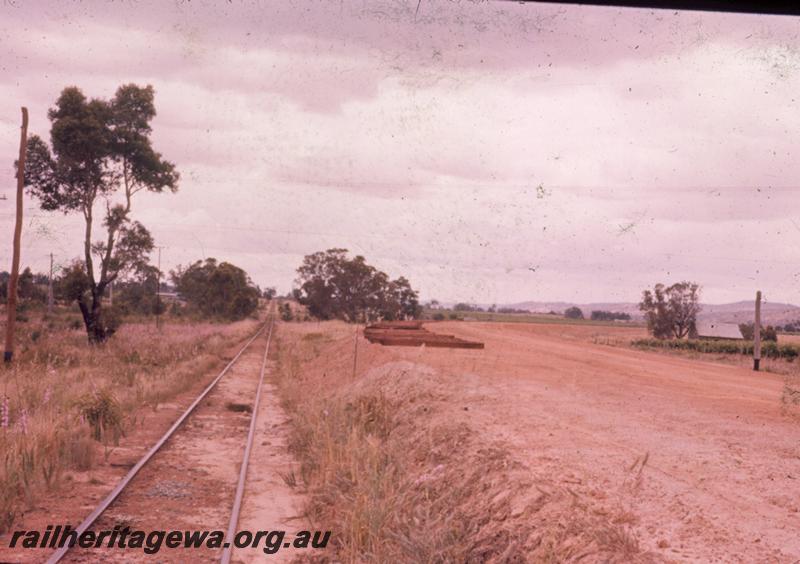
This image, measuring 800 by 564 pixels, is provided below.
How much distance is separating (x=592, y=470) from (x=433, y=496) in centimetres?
180

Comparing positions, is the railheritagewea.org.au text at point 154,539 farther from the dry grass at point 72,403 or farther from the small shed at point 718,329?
the small shed at point 718,329

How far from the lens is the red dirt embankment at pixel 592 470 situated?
5258mm

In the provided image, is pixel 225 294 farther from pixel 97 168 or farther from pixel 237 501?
pixel 237 501

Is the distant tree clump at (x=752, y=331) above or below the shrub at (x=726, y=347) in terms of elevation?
above

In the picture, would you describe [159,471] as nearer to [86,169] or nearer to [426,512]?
[426,512]

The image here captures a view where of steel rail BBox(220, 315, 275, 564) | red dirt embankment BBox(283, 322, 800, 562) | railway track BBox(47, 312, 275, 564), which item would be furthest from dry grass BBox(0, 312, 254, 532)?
red dirt embankment BBox(283, 322, 800, 562)

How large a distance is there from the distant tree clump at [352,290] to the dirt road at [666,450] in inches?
2679

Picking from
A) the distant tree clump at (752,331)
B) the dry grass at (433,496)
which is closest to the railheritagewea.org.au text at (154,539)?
the dry grass at (433,496)

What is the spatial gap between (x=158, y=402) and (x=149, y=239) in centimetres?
1756

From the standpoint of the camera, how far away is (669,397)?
13.2 meters

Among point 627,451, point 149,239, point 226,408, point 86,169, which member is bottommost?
point 226,408

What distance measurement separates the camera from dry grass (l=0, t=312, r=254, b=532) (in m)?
8.30

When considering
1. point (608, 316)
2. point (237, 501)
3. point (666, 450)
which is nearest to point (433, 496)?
point (237, 501)

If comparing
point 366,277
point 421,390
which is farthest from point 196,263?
point 421,390
